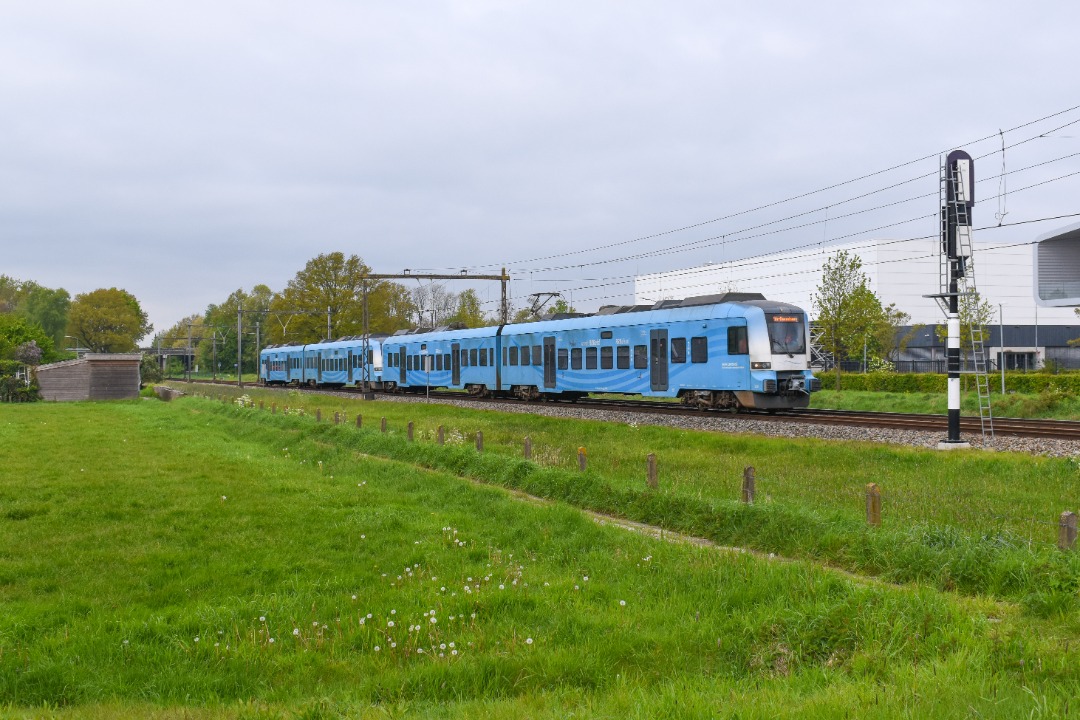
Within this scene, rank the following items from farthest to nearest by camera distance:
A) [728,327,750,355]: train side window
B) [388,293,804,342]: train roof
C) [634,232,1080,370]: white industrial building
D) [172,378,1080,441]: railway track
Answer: [634,232,1080,370]: white industrial building < [388,293,804,342]: train roof < [728,327,750,355]: train side window < [172,378,1080,441]: railway track

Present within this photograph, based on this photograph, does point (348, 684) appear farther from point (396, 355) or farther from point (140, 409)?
point (396, 355)

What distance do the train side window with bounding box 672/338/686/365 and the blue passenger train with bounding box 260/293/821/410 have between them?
30mm

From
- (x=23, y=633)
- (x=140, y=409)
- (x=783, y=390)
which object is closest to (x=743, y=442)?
(x=783, y=390)

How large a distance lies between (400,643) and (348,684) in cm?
75

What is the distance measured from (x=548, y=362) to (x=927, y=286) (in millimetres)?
60325

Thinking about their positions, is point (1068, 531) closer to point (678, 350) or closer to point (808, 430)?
point (808, 430)

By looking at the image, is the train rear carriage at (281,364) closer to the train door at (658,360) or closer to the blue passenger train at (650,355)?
the blue passenger train at (650,355)

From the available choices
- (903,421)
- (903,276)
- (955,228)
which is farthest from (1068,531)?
(903,276)

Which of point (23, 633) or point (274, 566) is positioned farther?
point (274, 566)

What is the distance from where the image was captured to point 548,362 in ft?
113

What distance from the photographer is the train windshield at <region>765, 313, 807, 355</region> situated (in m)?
24.4

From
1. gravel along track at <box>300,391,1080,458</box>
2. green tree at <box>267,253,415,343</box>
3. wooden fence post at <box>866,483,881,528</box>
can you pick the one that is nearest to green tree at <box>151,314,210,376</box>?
green tree at <box>267,253,415,343</box>

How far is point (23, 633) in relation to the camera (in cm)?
712

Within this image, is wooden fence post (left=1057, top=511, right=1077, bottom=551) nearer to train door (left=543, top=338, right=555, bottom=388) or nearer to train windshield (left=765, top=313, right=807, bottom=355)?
train windshield (left=765, top=313, right=807, bottom=355)
